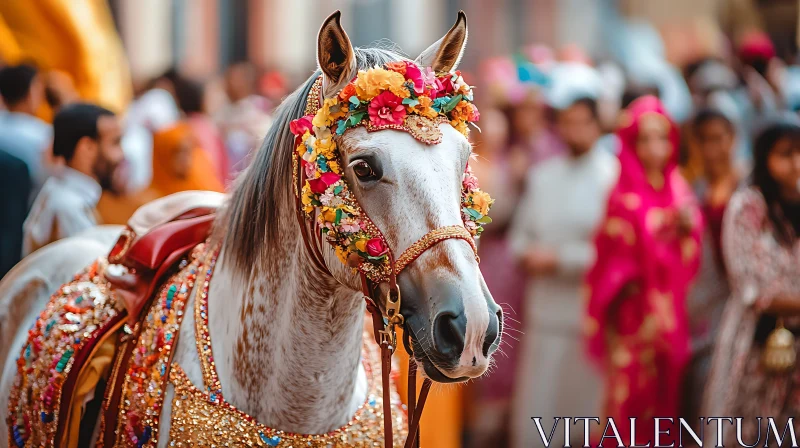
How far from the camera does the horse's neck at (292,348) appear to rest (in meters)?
2.85

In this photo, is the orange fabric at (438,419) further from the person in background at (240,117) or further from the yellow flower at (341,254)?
the person in background at (240,117)

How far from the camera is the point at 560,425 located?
6.92 m

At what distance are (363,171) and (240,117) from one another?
701cm

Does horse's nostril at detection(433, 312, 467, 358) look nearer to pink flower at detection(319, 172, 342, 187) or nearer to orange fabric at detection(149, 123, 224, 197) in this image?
pink flower at detection(319, 172, 342, 187)

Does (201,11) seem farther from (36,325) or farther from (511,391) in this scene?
(36,325)

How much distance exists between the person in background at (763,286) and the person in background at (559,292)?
5.79 feet

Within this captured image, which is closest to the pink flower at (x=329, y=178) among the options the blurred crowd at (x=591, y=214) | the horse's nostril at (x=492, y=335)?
the horse's nostril at (x=492, y=335)

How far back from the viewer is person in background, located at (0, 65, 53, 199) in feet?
21.9

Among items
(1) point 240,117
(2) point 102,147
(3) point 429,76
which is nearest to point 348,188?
(3) point 429,76

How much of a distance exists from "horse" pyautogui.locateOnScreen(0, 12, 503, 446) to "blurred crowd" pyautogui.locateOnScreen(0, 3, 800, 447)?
179 centimetres

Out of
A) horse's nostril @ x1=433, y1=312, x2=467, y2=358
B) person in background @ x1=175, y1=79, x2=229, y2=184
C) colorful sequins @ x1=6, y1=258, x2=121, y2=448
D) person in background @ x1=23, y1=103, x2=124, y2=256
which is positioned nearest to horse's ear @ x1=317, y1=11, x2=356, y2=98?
horse's nostril @ x1=433, y1=312, x2=467, y2=358

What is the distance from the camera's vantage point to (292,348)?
2867 mm

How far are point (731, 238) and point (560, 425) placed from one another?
7.15ft

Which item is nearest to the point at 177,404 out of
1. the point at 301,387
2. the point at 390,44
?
the point at 301,387
